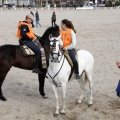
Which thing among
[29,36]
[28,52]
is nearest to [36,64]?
[28,52]

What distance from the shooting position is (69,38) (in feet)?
24.0

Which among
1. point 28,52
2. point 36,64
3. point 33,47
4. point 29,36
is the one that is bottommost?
point 36,64

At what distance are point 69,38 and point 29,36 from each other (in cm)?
129

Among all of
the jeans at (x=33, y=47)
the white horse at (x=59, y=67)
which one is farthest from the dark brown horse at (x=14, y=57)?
the white horse at (x=59, y=67)

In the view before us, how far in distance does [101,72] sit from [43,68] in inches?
138

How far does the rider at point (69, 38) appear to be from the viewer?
7.21 m

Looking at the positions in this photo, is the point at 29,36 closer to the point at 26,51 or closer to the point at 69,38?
the point at 26,51

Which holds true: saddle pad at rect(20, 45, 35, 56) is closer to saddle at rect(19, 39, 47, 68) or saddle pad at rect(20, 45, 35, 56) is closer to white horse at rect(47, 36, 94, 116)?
saddle at rect(19, 39, 47, 68)

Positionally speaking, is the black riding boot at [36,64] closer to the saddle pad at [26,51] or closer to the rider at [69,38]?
the saddle pad at [26,51]

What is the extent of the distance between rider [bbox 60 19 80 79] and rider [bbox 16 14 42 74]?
105cm

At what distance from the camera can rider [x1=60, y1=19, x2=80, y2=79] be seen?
7.21 m


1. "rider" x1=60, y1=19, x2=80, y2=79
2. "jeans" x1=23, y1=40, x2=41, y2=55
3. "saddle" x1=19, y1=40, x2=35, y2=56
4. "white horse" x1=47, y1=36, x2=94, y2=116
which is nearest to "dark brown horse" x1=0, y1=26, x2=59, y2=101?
"saddle" x1=19, y1=40, x2=35, y2=56

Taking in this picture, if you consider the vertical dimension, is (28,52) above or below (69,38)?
below

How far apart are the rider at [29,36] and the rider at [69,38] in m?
1.05
